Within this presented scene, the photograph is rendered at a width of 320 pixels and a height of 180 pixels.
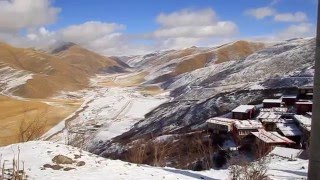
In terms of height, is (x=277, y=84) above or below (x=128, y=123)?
above

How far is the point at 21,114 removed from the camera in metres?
69.7

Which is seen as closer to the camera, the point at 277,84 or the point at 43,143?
the point at 43,143

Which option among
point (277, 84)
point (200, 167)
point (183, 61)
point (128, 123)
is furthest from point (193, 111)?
point (183, 61)

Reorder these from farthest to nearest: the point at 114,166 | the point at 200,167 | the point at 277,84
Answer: the point at 277,84
the point at 200,167
the point at 114,166

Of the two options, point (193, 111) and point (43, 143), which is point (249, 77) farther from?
point (43, 143)

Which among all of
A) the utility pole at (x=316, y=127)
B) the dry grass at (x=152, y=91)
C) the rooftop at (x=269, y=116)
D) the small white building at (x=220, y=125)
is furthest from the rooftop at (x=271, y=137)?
the dry grass at (x=152, y=91)

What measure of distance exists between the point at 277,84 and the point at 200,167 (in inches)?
1742

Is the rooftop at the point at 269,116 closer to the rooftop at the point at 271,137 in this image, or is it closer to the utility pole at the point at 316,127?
the rooftop at the point at 271,137

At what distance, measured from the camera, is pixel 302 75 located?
231 feet

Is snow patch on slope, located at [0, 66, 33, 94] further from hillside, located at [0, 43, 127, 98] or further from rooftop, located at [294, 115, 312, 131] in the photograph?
rooftop, located at [294, 115, 312, 131]

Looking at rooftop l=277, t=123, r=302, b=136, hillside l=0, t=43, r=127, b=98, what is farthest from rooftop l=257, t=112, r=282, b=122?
hillside l=0, t=43, r=127, b=98

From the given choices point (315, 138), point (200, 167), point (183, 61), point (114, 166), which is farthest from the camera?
point (183, 61)

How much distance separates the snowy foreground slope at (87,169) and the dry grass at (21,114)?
3401cm

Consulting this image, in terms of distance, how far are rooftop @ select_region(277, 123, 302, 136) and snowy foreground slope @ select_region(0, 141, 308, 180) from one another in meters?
20.4
